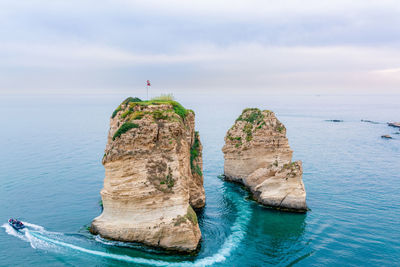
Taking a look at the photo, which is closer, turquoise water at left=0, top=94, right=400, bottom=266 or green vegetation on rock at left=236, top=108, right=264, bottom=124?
turquoise water at left=0, top=94, right=400, bottom=266

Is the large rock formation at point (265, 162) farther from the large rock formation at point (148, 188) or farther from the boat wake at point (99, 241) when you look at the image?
the large rock formation at point (148, 188)

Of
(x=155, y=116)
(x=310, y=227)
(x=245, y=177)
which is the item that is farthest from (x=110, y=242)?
(x=245, y=177)

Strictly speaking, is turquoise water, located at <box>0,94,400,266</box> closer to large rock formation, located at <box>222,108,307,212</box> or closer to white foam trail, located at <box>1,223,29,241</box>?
white foam trail, located at <box>1,223,29,241</box>

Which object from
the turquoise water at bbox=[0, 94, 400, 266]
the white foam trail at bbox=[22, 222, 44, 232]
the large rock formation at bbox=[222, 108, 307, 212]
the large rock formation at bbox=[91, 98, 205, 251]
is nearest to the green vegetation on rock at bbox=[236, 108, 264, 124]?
the large rock formation at bbox=[222, 108, 307, 212]

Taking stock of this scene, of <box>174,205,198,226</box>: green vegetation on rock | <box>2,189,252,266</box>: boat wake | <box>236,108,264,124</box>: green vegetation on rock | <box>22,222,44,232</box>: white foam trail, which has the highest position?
<box>236,108,264,124</box>: green vegetation on rock

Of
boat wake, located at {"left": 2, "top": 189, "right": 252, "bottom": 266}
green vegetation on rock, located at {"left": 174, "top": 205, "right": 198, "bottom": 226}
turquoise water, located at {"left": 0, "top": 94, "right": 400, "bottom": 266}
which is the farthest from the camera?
green vegetation on rock, located at {"left": 174, "top": 205, "right": 198, "bottom": 226}

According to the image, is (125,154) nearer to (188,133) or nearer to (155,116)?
(155,116)

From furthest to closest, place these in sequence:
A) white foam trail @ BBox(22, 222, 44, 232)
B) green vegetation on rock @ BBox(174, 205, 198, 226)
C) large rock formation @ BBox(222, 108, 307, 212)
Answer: large rock formation @ BBox(222, 108, 307, 212), white foam trail @ BBox(22, 222, 44, 232), green vegetation on rock @ BBox(174, 205, 198, 226)

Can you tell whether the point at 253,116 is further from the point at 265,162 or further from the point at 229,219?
the point at 229,219
